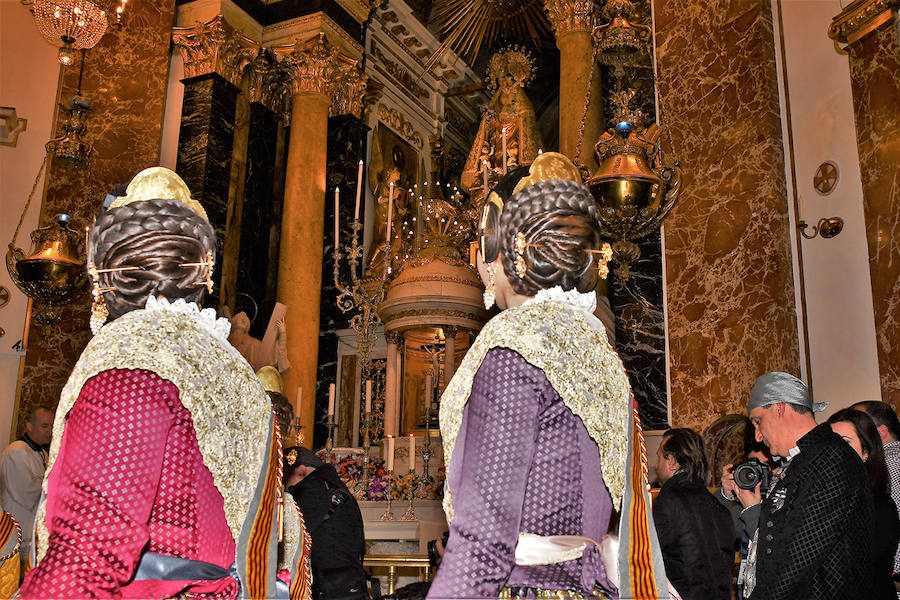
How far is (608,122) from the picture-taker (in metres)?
8.73

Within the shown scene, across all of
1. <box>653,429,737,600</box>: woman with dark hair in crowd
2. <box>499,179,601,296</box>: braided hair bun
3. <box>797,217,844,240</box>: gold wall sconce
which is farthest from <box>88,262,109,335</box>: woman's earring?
<box>797,217,844,240</box>: gold wall sconce

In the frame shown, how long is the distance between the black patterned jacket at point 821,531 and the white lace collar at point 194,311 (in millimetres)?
2217

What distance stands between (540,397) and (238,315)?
8.53m

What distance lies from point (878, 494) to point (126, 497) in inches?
121

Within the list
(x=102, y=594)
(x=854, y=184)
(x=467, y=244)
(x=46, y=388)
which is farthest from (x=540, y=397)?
(x=46, y=388)

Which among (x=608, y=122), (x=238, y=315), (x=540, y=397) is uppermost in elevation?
(x=608, y=122)

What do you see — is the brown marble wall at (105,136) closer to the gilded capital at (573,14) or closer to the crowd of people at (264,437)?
the gilded capital at (573,14)

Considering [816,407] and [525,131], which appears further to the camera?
[525,131]

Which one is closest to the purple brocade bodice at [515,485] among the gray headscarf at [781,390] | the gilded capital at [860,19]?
the gray headscarf at [781,390]

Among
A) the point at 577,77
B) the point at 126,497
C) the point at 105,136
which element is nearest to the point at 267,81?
the point at 105,136

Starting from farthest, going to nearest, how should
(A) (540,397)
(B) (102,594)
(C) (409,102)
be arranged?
1. (C) (409,102)
2. (A) (540,397)
3. (B) (102,594)

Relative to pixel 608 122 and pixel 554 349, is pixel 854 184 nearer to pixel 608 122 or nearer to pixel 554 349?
pixel 608 122

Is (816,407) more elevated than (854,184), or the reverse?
(854,184)

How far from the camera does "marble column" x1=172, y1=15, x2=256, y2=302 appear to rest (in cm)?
1001
